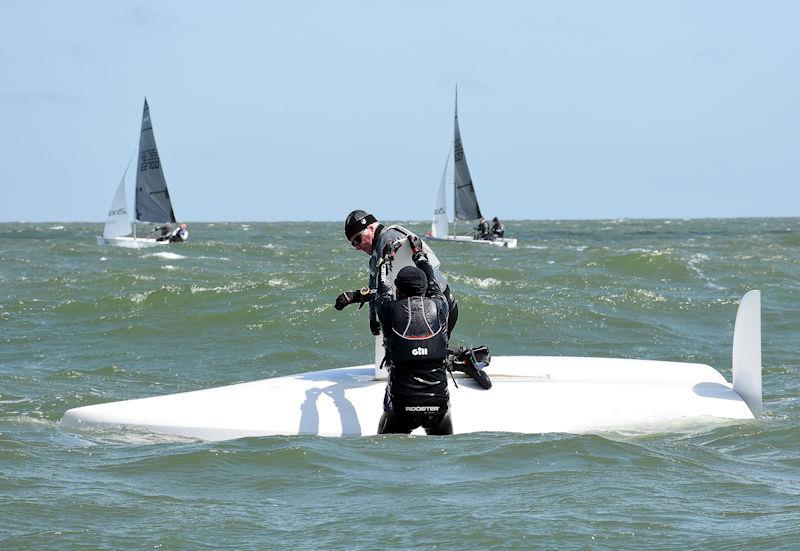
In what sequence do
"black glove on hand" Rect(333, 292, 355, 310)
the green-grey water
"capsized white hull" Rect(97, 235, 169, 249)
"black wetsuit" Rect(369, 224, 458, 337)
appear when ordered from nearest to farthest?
the green-grey water < "black glove on hand" Rect(333, 292, 355, 310) < "black wetsuit" Rect(369, 224, 458, 337) < "capsized white hull" Rect(97, 235, 169, 249)

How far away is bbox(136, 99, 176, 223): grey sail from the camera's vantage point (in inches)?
1811

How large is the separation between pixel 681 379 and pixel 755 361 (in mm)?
682

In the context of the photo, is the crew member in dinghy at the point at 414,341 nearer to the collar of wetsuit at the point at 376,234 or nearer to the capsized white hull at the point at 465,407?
the collar of wetsuit at the point at 376,234

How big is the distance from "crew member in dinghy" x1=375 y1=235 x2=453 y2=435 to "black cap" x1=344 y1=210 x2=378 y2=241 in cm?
32

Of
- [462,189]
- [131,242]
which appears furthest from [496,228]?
[131,242]

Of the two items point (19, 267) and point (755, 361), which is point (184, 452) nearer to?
point (755, 361)

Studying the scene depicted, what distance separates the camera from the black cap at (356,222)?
7.34m

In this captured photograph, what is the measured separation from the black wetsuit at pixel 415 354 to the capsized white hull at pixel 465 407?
818mm

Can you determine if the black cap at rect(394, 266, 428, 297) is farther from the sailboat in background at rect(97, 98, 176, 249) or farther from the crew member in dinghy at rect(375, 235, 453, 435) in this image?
the sailboat in background at rect(97, 98, 176, 249)

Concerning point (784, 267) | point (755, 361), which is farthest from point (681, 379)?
point (784, 267)

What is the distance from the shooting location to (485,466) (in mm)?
6914

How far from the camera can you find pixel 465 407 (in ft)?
26.6

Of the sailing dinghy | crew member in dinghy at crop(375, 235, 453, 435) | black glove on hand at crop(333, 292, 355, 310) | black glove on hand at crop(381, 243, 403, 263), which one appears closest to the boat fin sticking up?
the sailing dinghy

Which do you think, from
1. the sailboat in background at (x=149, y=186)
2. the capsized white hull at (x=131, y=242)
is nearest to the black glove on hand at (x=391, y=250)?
the capsized white hull at (x=131, y=242)
